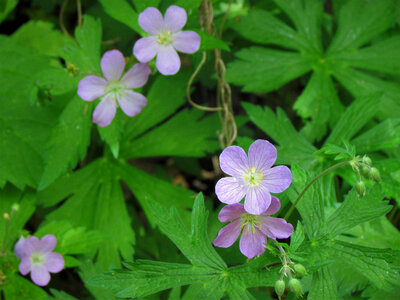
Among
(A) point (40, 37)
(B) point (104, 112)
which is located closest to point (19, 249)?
(B) point (104, 112)

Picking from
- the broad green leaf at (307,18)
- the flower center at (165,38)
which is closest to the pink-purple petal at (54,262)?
the flower center at (165,38)

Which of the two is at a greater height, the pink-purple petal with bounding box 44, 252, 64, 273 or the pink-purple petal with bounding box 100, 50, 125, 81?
the pink-purple petal with bounding box 100, 50, 125, 81

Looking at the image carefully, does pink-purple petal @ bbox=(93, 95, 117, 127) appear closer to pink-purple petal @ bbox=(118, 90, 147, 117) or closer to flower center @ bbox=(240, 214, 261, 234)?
pink-purple petal @ bbox=(118, 90, 147, 117)

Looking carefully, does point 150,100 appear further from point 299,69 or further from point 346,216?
point 346,216

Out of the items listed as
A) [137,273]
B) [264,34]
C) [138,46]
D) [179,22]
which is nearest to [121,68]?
[138,46]

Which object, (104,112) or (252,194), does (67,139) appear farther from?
(252,194)

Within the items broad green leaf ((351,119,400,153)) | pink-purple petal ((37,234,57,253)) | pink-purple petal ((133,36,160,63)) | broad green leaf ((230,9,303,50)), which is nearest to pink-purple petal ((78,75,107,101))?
pink-purple petal ((133,36,160,63))

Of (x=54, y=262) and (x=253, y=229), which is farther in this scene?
(x=54, y=262)
